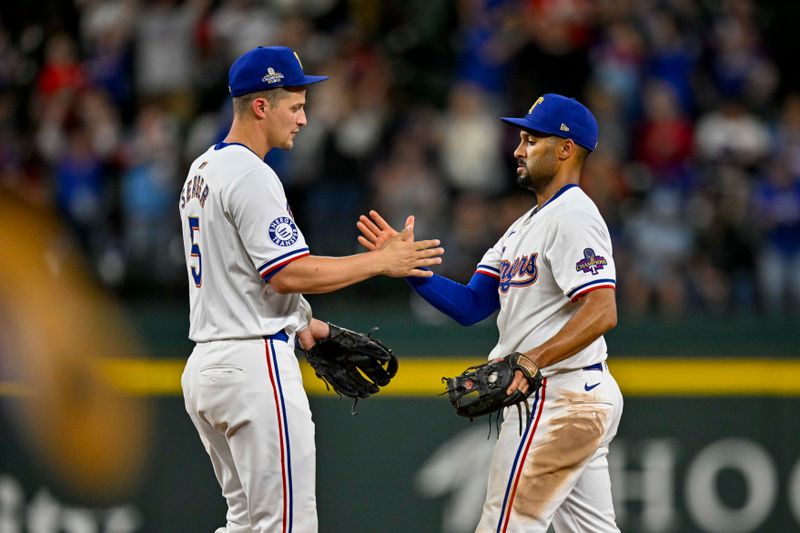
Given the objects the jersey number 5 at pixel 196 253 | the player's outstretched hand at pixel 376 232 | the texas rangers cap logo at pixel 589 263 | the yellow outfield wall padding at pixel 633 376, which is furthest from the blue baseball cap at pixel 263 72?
the yellow outfield wall padding at pixel 633 376

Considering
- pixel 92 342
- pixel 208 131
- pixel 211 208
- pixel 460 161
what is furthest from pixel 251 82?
pixel 208 131

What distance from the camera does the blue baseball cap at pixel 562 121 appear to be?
17.9 ft

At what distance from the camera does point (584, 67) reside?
414 inches

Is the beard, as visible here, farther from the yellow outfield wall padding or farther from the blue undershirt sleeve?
the yellow outfield wall padding

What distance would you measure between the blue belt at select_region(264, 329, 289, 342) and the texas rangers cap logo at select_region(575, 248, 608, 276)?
1.24m

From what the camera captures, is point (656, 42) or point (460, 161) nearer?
point (460, 161)

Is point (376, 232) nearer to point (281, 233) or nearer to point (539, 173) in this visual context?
point (281, 233)

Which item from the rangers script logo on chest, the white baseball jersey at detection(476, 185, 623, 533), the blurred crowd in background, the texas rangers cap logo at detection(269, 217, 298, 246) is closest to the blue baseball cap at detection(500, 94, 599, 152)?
the white baseball jersey at detection(476, 185, 623, 533)

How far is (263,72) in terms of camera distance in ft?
17.3

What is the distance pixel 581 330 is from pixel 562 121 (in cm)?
96

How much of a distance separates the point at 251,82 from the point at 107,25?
756cm

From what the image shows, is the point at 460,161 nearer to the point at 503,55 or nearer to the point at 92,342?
the point at 503,55

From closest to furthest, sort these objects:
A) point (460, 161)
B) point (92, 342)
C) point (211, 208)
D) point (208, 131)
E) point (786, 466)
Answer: point (211, 208), point (786, 466), point (92, 342), point (460, 161), point (208, 131)

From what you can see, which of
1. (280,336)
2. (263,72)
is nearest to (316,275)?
(280,336)
